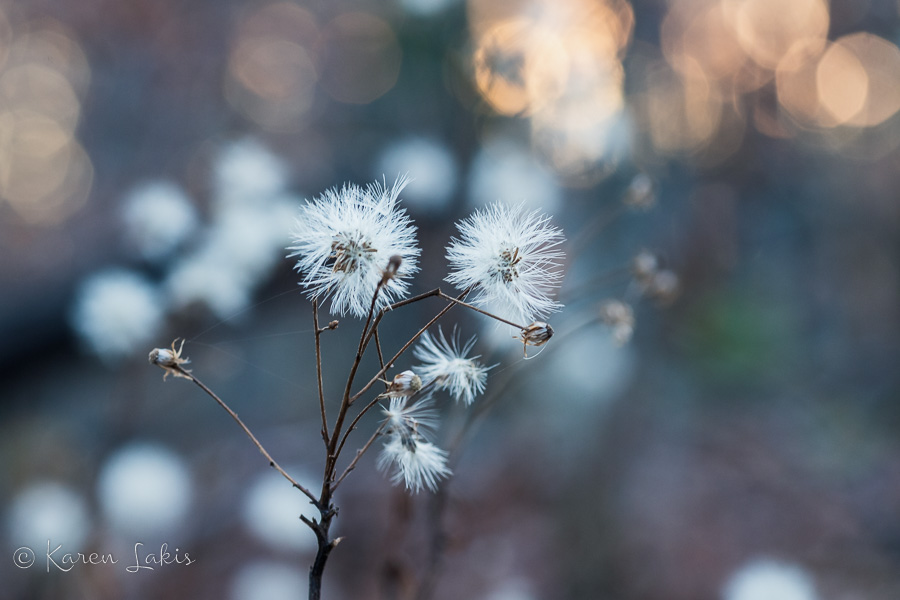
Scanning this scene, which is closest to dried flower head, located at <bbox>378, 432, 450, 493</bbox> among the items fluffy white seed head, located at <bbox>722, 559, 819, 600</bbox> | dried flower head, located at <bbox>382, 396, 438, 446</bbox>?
dried flower head, located at <bbox>382, 396, 438, 446</bbox>

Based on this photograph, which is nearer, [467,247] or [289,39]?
[467,247]

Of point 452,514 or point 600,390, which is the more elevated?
point 600,390

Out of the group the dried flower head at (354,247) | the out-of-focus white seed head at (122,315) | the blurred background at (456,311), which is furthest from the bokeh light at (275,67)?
the dried flower head at (354,247)

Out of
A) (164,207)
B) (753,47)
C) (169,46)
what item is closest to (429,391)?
(164,207)

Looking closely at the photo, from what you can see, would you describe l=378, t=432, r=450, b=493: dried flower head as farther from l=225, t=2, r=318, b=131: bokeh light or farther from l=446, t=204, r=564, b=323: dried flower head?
l=225, t=2, r=318, b=131: bokeh light

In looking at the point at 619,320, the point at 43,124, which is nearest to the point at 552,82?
the point at 619,320

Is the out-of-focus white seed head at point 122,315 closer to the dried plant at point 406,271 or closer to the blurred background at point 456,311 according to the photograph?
the blurred background at point 456,311

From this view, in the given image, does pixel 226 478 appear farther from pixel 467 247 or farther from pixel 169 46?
pixel 169 46
